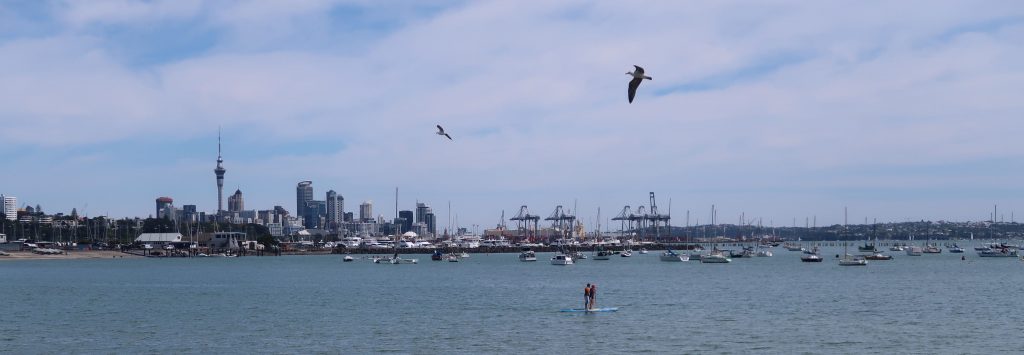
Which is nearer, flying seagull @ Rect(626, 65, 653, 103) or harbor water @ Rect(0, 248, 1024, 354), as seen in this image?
flying seagull @ Rect(626, 65, 653, 103)

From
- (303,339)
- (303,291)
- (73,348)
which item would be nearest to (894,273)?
(303,291)

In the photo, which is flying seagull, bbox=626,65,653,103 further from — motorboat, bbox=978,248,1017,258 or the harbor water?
motorboat, bbox=978,248,1017,258

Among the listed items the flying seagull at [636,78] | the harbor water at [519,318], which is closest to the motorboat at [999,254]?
the harbor water at [519,318]

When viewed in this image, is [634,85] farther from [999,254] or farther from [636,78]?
[999,254]

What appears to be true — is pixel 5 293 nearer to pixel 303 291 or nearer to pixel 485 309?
pixel 303 291

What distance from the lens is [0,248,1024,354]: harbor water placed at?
4272 centimetres

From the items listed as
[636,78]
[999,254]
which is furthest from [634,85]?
[999,254]

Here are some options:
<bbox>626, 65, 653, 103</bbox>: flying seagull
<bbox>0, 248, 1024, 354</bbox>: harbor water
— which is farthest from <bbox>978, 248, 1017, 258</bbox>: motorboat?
<bbox>626, 65, 653, 103</bbox>: flying seagull

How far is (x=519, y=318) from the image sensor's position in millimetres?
54062

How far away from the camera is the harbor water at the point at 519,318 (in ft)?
140

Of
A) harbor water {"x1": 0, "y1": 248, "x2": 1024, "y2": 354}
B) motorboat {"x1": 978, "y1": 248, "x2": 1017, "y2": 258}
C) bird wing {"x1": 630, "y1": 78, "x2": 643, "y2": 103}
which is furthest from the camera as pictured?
motorboat {"x1": 978, "y1": 248, "x2": 1017, "y2": 258}

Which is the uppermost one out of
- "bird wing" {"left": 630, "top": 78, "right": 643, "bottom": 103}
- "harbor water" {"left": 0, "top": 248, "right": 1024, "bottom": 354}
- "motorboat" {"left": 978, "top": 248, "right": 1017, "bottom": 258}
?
"bird wing" {"left": 630, "top": 78, "right": 643, "bottom": 103}

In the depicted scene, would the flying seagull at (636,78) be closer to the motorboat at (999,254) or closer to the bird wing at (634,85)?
the bird wing at (634,85)

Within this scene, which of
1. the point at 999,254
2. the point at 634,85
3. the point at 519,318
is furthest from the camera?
the point at 999,254
